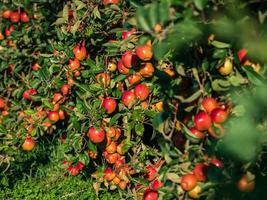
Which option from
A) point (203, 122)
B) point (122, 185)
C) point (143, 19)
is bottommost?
point (122, 185)

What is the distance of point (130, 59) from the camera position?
8.61ft

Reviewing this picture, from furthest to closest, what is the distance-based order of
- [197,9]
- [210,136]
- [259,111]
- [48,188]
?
[48,188] → [210,136] → [197,9] → [259,111]

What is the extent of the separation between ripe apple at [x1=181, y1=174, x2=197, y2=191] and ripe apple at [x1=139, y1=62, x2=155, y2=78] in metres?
0.81

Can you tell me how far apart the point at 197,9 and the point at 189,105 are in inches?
17.2

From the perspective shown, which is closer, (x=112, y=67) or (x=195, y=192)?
(x=195, y=192)

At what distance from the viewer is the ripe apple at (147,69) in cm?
261

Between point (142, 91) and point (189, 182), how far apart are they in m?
0.86

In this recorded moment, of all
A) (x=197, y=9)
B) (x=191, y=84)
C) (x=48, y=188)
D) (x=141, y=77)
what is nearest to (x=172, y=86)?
(x=191, y=84)

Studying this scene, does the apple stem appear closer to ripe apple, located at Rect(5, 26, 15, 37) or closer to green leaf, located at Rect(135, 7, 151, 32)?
green leaf, located at Rect(135, 7, 151, 32)

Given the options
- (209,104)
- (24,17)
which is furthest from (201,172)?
(24,17)

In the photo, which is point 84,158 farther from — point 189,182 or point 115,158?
point 189,182

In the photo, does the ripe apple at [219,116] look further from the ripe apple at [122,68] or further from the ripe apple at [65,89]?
the ripe apple at [65,89]

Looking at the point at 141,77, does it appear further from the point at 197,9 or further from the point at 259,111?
the point at 259,111

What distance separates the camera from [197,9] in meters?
1.75
